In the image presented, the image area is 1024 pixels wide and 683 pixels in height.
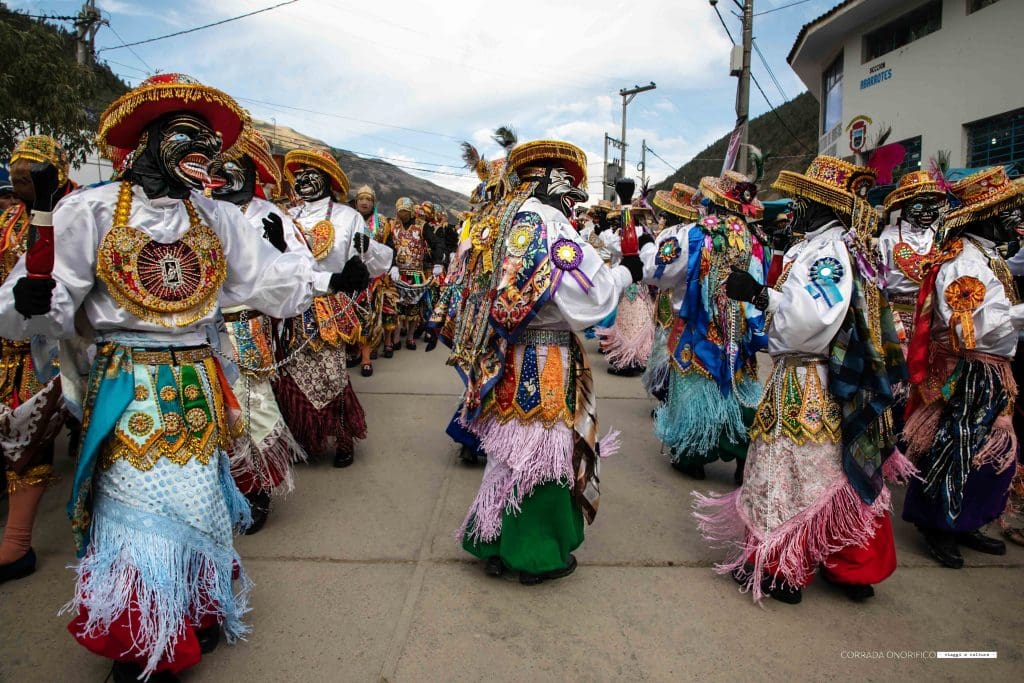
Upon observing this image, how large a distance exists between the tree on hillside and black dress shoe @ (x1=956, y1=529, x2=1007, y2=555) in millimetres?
9484

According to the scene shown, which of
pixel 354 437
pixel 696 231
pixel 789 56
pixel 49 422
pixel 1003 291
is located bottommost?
pixel 354 437

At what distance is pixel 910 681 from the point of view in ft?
8.30

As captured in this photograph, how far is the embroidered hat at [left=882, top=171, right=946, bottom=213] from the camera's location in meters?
3.80

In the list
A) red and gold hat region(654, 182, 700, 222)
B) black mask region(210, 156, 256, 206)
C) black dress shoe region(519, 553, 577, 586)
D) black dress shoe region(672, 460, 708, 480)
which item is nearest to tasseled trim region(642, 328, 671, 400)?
black dress shoe region(672, 460, 708, 480)

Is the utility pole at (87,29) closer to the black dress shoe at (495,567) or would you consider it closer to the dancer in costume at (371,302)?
the dancer in costume at (371,302)

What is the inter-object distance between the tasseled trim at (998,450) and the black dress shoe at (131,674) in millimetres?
4020

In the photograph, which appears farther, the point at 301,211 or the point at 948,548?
the point at 301,211

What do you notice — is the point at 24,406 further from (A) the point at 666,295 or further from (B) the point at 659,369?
(A) the point at 666,295

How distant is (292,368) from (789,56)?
891 inches

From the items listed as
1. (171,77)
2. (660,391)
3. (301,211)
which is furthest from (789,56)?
(171,77)

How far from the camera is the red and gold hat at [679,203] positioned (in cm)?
549

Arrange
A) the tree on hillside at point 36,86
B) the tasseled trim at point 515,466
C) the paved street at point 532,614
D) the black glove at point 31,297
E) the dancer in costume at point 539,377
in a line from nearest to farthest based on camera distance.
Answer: the black glove at point 31,297 < the paved street at point 532,614 < the dancer in costume at point 539,377 < the tasseled trim at point 515,466 < the tree on hillside at point 36,86

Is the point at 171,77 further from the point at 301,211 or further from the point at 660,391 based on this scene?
the point at 660,391

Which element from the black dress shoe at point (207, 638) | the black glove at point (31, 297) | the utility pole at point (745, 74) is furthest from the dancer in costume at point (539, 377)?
the utility pole at point (745, 74)
